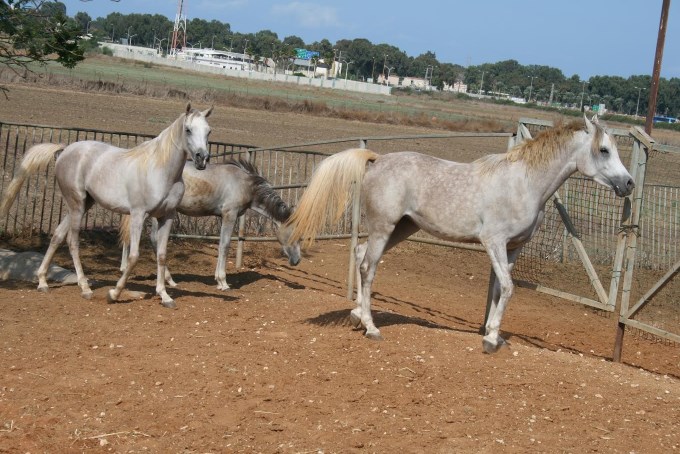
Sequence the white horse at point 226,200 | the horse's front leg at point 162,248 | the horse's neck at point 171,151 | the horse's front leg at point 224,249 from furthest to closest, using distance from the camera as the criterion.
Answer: the white horse at point 226,200
the horse's front leg at point 224,249
the horse's front leg at point 162,248
the horse's neck at point 171,151

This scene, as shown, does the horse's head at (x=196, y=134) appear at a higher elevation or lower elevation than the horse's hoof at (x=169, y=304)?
higher

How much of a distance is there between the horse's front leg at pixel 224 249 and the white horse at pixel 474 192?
10.5 feet

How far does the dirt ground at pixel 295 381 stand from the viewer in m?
5.81

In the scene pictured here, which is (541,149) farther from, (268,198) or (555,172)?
(268,198)

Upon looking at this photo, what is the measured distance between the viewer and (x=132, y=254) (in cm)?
934

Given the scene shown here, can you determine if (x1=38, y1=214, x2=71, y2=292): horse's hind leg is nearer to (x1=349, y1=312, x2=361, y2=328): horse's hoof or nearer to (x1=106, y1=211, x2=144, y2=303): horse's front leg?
(x1=106, y1=211, x2=144, y2=303): horse's front leg

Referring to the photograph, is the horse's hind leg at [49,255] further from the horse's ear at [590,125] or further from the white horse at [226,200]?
the horse's ear at [590,125]

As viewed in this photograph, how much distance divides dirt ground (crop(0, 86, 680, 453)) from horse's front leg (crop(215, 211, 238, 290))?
0.27 meters

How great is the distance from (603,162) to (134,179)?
4.96m

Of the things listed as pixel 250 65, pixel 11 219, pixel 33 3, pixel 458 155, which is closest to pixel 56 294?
pixel 33 3

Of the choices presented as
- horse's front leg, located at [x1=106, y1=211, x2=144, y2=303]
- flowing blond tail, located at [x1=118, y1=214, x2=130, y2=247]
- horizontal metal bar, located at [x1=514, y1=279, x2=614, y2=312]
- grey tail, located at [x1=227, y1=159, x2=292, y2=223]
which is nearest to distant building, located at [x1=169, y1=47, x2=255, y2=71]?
grey tail, located at [x1=227, y1=159, x2=292, y2=223]

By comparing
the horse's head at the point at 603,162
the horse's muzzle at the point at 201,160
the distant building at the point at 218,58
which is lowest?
the horse's muzzle at the point at 201,160

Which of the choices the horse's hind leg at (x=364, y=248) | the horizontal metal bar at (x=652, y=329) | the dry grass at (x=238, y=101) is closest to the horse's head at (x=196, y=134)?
the horse's hind leg at (x=364, y=248)

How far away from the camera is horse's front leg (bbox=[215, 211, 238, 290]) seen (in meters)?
11.4
